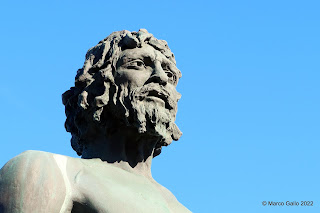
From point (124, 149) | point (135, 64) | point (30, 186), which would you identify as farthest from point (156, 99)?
point (30, 186)

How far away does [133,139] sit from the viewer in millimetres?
14312

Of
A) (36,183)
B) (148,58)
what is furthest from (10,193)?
(148,58)

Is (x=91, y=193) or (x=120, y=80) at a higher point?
(x=120, y=80)

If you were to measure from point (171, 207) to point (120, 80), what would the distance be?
6.06ft

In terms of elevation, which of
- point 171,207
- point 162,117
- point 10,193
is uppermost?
point 162,117

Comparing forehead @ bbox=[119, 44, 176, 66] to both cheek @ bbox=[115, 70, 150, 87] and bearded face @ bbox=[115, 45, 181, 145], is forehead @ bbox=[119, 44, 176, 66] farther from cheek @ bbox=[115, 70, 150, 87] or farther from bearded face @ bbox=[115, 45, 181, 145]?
cheek @ bbox=[115, 70, 150, 87]

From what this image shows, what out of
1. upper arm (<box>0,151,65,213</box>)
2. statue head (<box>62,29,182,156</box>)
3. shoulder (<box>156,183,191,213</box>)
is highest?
statue head (<box>62,29,182,156</box>)

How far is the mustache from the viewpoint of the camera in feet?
46.1

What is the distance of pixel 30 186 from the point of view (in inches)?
505

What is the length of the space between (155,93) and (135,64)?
1.74 ft

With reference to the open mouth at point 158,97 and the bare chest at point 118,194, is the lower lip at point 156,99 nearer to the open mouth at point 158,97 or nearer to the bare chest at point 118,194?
the open mouth at point 158,97

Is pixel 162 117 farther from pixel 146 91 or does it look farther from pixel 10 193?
pixel 10 193

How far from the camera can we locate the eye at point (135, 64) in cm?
1436

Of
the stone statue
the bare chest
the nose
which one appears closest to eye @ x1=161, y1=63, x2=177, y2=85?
the stone statue
